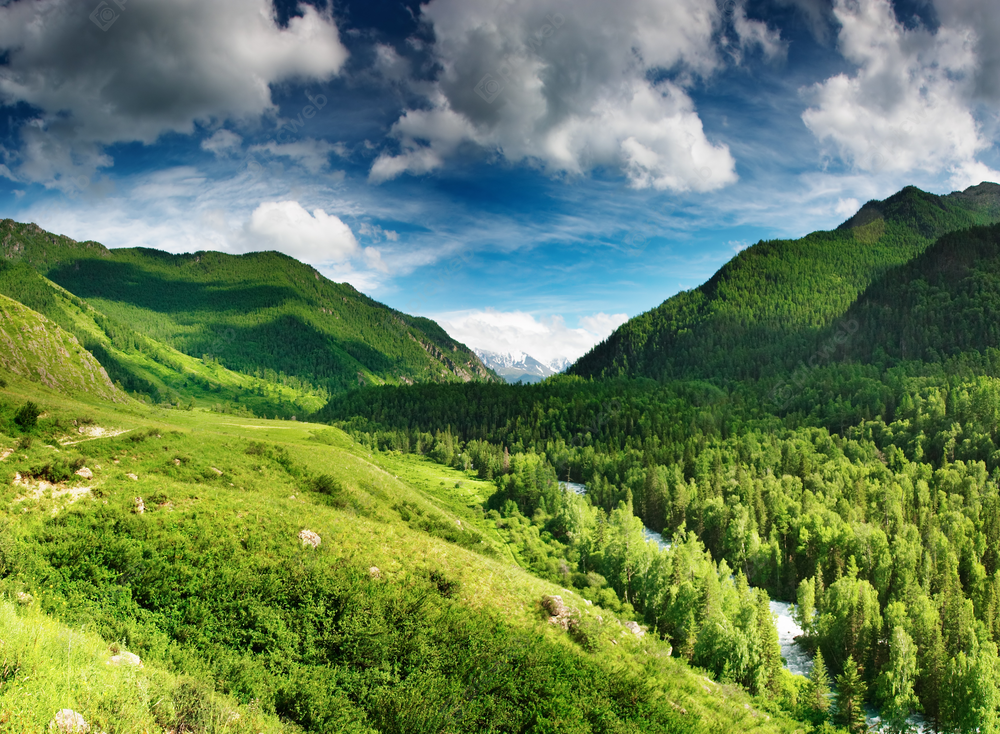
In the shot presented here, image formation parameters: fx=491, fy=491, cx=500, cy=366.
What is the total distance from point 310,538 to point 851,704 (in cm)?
7048

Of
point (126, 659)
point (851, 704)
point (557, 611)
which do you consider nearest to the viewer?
point (126, 659)

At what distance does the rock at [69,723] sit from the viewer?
51.7 feet

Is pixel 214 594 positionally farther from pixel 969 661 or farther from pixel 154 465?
pixel 969 661

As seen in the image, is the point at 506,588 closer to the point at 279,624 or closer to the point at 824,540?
the point at 279,624

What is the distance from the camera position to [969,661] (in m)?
60.3

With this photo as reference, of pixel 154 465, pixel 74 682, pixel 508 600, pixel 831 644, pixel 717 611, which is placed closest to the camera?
pixel 74 682

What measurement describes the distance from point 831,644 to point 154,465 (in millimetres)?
98615

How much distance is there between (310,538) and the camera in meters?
44.0

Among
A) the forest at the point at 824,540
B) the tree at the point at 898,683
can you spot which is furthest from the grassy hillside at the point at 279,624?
the tree at the point at 898,683

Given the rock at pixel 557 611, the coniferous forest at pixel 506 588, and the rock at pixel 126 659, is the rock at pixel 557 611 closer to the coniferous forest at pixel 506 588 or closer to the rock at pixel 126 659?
the coniferous forest at pixel 506 588

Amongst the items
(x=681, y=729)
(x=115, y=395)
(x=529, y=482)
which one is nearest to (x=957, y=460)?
(x=529, y=482)

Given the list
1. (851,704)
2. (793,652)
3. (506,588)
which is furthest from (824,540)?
(506,588)

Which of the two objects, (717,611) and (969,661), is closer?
(969,661)

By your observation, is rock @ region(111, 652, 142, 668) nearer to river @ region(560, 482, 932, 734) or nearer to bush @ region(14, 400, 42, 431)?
bush @ region(14, 400, 42, 431)
